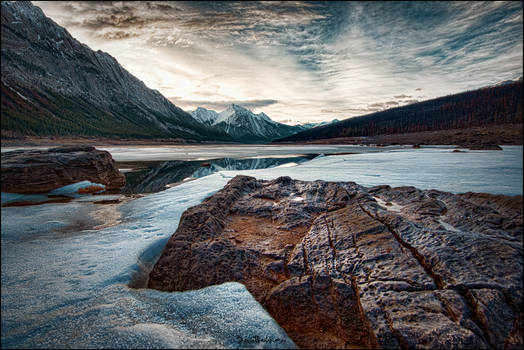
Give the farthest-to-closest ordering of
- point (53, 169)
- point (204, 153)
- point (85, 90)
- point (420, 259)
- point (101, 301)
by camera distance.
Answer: point (85, 90) < point (204, 153) < point (53, 169) < point (420, 259) < point (101, 301)

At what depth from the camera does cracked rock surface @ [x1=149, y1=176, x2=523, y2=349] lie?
2.32m

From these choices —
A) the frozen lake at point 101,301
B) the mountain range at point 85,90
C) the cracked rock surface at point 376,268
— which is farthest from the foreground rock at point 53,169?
the mountain range at point 85,90

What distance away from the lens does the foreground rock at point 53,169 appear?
10.0ft

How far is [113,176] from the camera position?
12.4 meters

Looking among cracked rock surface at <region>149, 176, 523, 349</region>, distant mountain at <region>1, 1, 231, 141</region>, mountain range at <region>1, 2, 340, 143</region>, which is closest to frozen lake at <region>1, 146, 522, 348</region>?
cracked rock surface at <region>149, 176, 523, 349</region>

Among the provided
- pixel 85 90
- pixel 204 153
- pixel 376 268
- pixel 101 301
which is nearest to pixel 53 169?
pixel 101 301

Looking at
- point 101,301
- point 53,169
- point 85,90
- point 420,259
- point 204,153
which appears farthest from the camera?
point 85,90

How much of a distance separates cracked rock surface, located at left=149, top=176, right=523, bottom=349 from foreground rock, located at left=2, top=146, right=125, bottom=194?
2.52 m

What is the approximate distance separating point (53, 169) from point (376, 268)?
815 cm

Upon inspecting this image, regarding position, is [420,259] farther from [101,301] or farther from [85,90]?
[85,90]

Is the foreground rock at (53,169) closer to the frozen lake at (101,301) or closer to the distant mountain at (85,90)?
the frozen lake at (101,301)

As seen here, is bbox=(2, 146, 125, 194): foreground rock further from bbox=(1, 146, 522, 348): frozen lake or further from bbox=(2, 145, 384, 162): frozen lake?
bbox=(2, 145, 384, 162): frozen lake

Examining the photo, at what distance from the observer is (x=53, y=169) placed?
597 centimetres

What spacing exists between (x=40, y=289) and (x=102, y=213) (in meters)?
5.19
